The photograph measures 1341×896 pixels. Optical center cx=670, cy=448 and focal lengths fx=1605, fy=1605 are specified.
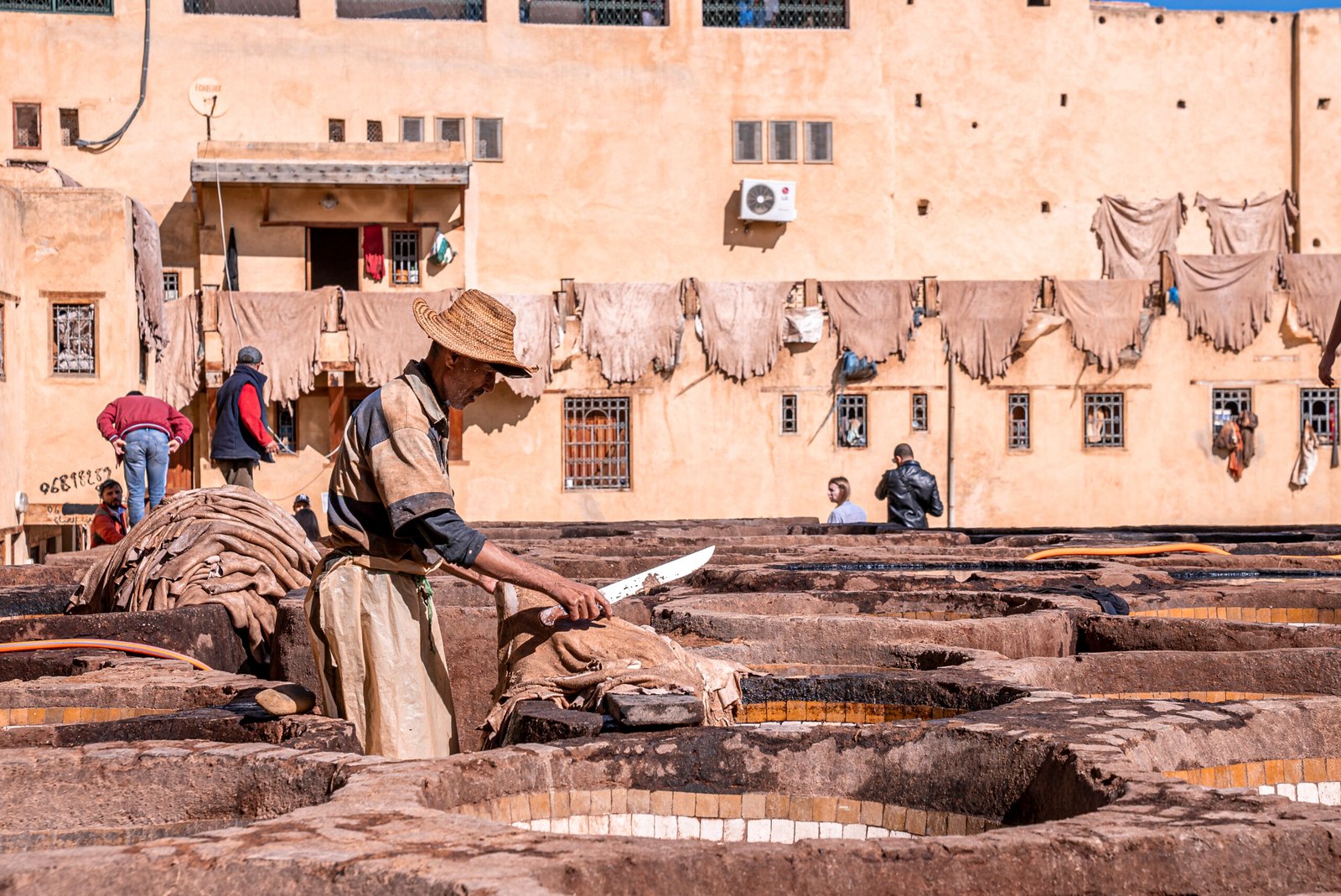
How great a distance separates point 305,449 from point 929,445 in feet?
29.9

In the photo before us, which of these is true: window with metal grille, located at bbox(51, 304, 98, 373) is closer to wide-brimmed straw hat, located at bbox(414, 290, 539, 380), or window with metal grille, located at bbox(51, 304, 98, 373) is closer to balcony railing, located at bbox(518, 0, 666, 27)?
wide-brimmed straw hat, located at bbox(414, 290, 539, 380)

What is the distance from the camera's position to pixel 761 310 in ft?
75.0

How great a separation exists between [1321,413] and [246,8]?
720 inches

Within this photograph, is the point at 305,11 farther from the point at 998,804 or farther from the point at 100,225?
the point at 998,804

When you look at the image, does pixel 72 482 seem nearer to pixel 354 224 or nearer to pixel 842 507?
pixel 842 507

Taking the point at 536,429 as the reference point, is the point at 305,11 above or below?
above

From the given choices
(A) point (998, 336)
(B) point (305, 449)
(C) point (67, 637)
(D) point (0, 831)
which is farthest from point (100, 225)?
(D) point (0, 831)

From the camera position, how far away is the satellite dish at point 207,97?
83.8ft

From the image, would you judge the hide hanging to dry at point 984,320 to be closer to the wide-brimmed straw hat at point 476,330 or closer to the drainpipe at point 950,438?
the drainpipe at point 950,438

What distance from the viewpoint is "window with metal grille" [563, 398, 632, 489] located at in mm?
23047

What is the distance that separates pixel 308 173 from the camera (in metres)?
24.7

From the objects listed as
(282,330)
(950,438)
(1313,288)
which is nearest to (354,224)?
(282,330)

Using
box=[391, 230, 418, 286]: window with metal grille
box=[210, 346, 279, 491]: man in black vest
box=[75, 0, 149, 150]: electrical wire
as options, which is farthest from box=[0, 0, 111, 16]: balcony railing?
box=[210, 346, 279, 491]: man in black vest

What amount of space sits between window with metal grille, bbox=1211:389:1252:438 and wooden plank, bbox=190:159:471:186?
12295 millimetres
